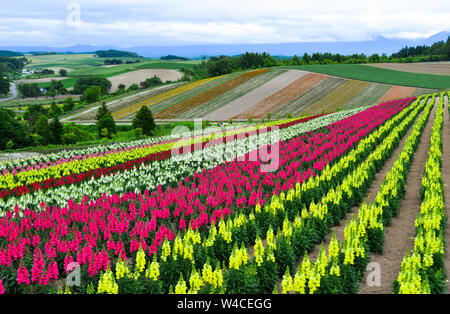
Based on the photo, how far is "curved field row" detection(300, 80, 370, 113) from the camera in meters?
59.0

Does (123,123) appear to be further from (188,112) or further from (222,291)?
(222,291)

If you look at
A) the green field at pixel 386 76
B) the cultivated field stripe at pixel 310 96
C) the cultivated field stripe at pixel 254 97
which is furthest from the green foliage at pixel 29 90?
the cultivated field stripe at pixel 310 96

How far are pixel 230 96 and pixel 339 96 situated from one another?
20.0 m

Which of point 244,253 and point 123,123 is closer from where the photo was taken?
point 244,253

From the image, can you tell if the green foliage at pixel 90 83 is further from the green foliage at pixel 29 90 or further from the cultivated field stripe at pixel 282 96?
the cultivated field stripe at pixel 282 96

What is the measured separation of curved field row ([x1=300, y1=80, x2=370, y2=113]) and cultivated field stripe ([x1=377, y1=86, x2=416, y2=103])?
16.5 feet

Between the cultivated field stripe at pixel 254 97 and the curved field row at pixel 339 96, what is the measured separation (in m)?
10.5

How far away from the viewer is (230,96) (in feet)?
229

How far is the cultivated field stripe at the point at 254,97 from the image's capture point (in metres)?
59.9

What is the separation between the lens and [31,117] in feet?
249

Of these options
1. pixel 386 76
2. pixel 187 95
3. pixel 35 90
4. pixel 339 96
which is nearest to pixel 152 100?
pixel 187 95

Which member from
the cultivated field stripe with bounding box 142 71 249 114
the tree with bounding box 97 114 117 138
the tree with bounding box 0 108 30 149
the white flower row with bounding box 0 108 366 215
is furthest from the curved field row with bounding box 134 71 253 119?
the white flower row with bounding box 0 108 366 215

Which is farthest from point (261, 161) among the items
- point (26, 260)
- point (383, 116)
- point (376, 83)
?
point (376, 83)

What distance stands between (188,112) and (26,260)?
54907 mm
